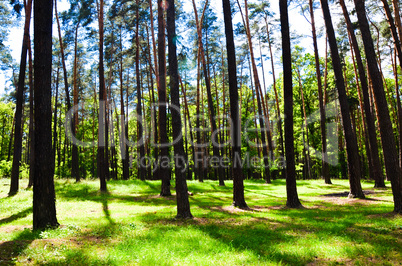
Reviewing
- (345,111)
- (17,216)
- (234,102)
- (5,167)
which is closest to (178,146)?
(234,102)

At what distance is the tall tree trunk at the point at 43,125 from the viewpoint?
23.7 feet

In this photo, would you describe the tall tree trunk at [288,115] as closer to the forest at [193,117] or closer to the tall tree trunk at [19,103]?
the forest at [193,117]

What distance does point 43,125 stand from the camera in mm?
7324

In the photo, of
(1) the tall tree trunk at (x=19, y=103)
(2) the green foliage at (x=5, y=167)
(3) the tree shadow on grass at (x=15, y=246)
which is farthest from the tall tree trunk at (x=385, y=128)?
(2) the green foliage at (x=5, y=167)

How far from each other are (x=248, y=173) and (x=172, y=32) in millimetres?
41213

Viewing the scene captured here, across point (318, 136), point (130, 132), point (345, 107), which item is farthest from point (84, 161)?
point (345, 107)

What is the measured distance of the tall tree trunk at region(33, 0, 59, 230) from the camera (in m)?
7.22

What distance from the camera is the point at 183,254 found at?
5.27 meters

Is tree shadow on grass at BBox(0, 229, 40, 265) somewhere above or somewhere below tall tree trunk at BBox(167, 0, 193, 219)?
below

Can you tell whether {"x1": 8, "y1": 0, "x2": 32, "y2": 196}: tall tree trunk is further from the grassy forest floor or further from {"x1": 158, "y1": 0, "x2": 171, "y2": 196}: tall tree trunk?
{"x1": 158, "y1": 0, "x2": 171, "y2": 196}: tall tree trunk

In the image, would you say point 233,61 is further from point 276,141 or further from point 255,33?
point 276,141

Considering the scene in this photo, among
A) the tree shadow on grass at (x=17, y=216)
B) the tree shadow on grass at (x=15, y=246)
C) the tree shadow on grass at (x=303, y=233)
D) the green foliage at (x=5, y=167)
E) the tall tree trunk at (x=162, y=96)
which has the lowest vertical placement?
the tree shadow on grass at (x=303, y=233)

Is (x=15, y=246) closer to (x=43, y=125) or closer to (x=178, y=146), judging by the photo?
(x=43, y=125)

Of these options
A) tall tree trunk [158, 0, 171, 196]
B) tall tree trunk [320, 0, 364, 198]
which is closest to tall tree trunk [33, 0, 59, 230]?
tall tree trunk [158, 0, 171, 196]
